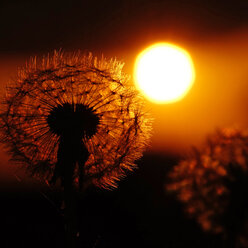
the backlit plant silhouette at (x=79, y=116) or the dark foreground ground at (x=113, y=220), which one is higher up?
the backlit plant silhouette at (x=79, y=116)

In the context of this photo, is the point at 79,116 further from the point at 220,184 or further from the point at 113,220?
the point at 113,220

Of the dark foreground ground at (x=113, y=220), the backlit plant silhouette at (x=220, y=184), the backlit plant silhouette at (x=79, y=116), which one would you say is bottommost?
the dark foreground ground at (x=113, y=220)

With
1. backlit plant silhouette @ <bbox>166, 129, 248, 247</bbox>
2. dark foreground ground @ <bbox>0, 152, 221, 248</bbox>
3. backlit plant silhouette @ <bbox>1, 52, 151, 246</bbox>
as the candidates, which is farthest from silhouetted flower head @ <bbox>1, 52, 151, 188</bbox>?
backlit plant silhouette @ <bbox>166, 129, 248, 247</bbox>

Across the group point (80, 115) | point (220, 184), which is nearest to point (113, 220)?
point (220, 184)

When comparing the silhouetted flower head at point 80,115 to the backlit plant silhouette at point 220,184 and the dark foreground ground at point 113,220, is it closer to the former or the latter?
the dark foreground ground at point 113,220

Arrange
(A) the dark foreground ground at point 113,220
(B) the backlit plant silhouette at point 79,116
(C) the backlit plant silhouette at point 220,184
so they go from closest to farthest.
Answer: (B) the backlit plant silhouette at point 79,116
(C) the backlit plant silhouette at point 220,184
(A) the dark foreground ground at point 113,220

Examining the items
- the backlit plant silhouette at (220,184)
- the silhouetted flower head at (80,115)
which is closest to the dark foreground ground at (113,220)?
the backlit plant silhouette at (220,184)

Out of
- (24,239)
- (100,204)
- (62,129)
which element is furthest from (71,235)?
(100,204)

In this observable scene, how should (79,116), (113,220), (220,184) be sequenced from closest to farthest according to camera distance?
(79,116), (220,184), (113,220)
